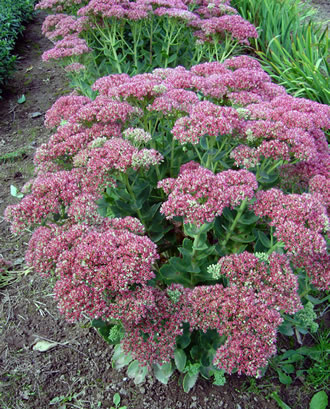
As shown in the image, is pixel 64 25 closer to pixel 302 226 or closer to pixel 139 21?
pixel 139 21

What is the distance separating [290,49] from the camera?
556cm

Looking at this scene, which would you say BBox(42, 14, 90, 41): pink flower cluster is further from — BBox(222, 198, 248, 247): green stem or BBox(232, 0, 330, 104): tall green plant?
BBox(222, 198, 248, 247): green stem

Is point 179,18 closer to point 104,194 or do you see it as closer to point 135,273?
point 104,194

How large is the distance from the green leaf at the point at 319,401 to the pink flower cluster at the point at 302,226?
733mm

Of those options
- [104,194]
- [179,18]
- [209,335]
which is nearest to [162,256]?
[104,194]

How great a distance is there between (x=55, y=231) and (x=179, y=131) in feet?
2.95

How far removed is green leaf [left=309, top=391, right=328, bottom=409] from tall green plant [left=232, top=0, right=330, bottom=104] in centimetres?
333

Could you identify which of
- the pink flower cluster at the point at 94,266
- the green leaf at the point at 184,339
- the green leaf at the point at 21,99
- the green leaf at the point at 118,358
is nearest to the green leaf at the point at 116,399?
the green leaf at the point at 118,358

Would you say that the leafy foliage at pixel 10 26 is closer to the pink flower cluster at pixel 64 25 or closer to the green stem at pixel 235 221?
the pink flower cluster at pixel 64 25

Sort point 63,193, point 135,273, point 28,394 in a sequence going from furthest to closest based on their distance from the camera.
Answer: point 28,394 → point 63,193 → point 135,273

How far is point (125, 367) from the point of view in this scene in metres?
2.27

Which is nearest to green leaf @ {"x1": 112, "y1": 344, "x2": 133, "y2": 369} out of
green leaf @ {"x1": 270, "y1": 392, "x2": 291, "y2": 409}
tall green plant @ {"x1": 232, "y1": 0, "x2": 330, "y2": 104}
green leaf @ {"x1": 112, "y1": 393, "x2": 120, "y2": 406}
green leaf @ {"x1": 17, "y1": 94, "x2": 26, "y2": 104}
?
green leaf @ {"x1": 112, "y1": 393, "x2": 120, "y2": 406}

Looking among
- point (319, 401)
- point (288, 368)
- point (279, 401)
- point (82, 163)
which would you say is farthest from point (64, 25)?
point (319, 401)

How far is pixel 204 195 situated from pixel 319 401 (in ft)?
4.67
